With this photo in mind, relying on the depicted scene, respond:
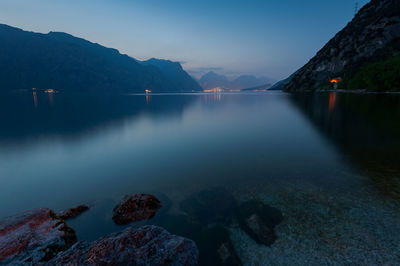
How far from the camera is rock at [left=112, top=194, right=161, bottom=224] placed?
8031 mm

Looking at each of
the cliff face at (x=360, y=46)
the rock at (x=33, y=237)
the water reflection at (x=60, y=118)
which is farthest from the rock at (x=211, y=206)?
the cliff face at (x=360, y=46)

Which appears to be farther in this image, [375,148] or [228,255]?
[375,148]

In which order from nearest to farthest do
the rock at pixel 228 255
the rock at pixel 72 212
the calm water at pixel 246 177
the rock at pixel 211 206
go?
the rock at pixel 228 255
the calm water at pixel 246 177
the rock at pixel 211 206
the rock at pixel 72 212

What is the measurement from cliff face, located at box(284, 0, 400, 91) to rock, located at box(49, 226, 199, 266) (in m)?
145

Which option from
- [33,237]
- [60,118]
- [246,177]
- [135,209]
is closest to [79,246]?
[33,237]

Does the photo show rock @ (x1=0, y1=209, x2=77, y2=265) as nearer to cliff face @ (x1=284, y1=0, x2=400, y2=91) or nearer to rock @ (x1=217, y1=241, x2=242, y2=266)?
rock @ (x1=217, y1=241, x2=242, y2=266)

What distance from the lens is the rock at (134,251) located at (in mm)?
4766

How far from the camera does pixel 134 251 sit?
5023 mm

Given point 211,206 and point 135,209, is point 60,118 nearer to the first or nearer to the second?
point 135,209

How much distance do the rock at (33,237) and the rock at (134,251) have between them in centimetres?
94

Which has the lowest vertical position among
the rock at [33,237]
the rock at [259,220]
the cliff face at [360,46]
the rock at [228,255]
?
the rock at [228,255]

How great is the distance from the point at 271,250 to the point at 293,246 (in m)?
0.79

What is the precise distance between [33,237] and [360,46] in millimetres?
175941

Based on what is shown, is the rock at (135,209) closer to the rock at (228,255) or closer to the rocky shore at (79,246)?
the rocky shore at (79,246)
